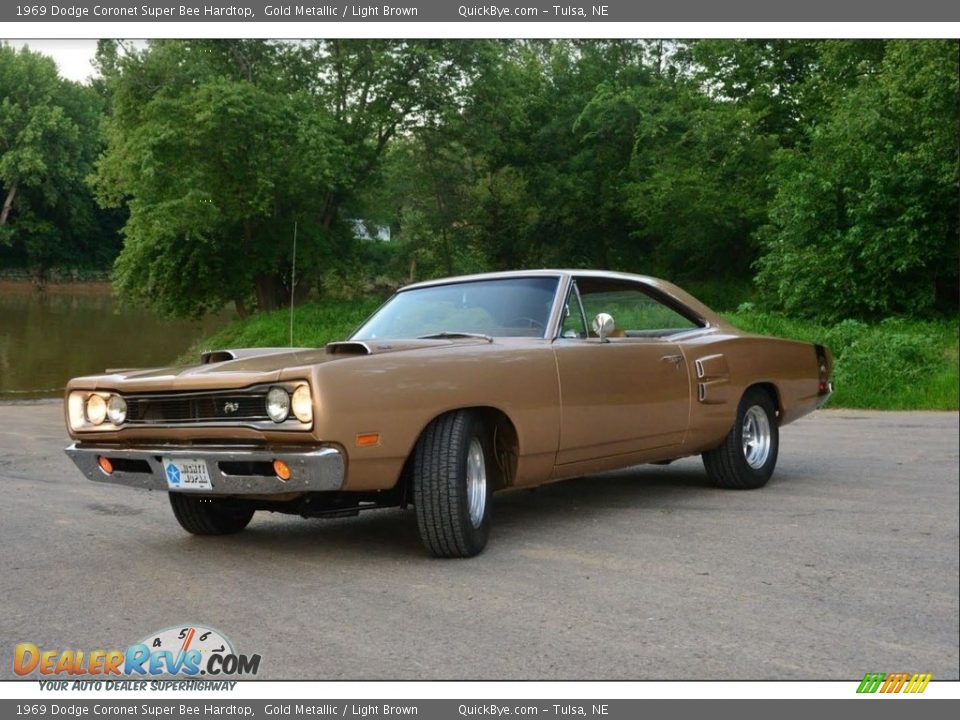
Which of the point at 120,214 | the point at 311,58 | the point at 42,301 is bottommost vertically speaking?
the point at 42,301

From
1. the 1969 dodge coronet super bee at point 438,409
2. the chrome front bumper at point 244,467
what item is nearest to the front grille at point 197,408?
the 1969 dodge coronet super bee at point 438,409

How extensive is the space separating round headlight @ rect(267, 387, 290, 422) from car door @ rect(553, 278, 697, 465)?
1416mm

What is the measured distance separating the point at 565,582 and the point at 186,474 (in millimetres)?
1637

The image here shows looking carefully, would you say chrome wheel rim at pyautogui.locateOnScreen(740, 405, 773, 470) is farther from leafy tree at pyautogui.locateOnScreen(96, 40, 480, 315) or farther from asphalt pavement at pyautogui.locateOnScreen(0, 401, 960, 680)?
leafy tree at pyautogui.locateOnScreen(96, 40, 480, 315)

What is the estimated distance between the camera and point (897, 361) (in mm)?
2406

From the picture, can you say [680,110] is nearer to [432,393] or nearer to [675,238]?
[675,238]

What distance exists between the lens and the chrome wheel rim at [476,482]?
Result: 4737 mm

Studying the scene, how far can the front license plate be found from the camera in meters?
4.40
